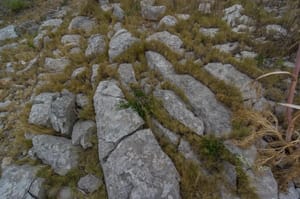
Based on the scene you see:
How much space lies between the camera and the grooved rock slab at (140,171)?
3221mm

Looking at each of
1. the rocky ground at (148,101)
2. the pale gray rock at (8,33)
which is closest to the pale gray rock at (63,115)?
the rocky ground at (148,101)

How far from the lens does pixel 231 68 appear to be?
185 inches

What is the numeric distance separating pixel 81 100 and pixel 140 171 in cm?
192

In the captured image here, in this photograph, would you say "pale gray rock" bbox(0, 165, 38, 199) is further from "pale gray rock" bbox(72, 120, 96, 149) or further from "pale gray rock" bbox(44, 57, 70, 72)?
"pale gray rock" bbox(44, 57, 70, 72)

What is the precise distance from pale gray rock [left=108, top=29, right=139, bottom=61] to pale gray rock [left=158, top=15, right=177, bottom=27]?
34.7 inches

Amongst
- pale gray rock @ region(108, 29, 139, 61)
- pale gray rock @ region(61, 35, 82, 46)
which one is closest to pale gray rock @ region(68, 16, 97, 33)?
pale gray rock @ region(61, 35, 82, 46)

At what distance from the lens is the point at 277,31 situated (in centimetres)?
524

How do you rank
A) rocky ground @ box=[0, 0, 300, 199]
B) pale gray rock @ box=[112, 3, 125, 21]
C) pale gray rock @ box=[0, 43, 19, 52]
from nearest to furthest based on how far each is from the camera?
rocky ground @ box=[0, 0, 300, 199] → pale gray rock @ box=[112, 3, 125, 21] → pale gray rock @ box=[0, 43, 19, 52]

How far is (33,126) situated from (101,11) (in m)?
3.69

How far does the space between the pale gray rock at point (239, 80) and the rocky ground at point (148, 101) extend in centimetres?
2

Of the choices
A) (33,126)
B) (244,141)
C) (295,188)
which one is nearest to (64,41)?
(33,126)

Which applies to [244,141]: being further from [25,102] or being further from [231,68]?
[25,102]

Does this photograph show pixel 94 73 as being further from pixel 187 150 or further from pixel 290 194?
pixel 290 194

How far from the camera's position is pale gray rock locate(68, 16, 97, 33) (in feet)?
21.0
